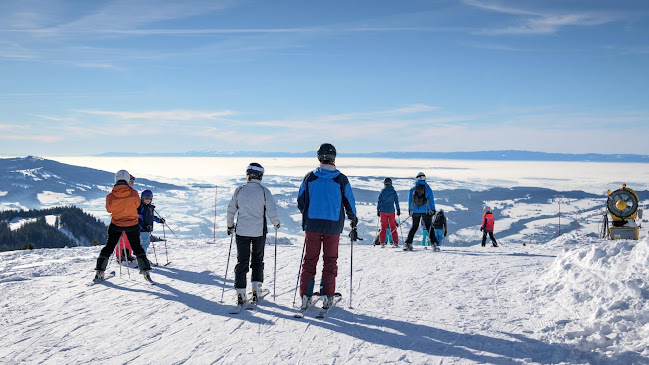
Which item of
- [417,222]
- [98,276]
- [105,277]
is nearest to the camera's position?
[98,276]

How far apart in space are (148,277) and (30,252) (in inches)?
249

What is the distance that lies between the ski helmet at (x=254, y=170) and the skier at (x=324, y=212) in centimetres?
73

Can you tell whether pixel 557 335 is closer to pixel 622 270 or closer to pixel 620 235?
pixel 622 270

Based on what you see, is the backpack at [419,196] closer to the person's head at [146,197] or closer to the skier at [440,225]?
the skier at [440,225]

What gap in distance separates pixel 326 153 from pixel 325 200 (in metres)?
0.65

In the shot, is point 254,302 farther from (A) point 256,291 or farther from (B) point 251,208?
(B) point 251,208

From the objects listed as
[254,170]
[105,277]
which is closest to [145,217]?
[105,277]

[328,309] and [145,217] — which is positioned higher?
[145,217]

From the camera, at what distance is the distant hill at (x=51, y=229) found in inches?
2672

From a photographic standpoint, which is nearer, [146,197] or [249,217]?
[249,217]

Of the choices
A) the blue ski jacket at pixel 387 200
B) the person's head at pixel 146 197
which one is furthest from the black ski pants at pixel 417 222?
the person's head at pixel 146 197

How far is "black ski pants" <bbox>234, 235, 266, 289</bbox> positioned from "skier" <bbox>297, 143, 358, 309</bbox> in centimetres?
78

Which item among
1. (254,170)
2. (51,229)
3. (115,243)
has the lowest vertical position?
(51,229)

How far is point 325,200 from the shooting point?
6074 millimetres
